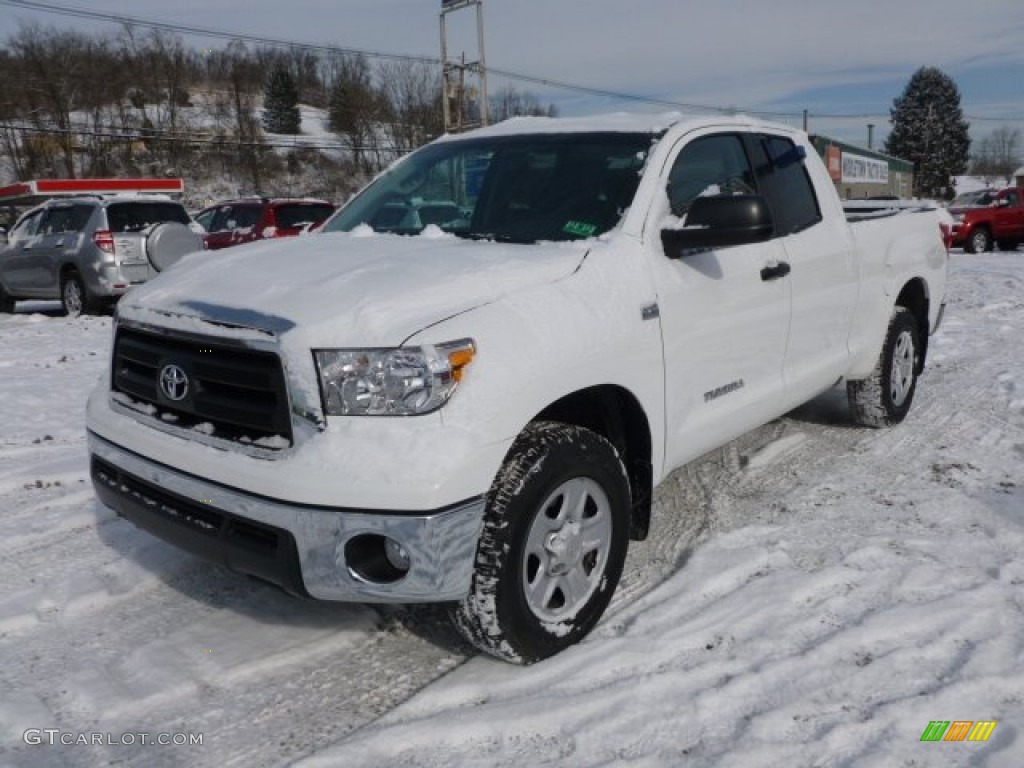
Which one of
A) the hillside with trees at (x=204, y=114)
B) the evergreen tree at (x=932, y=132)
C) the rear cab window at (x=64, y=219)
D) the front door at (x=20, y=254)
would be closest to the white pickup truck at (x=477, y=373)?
the rear cab window at (x=64, y=219)

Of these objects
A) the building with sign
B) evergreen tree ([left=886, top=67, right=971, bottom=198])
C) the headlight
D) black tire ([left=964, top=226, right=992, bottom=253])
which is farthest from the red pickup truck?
evergreen tree ([left=886, top=67, right=971, bottom=198])

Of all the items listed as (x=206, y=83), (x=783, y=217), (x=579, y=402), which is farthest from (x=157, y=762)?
(x=206, y=83)

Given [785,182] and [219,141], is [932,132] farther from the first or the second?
[785,182]

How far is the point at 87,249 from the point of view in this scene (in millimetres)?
12383

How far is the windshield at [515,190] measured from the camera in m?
3.57

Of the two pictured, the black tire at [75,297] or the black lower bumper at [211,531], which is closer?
the black lower bumper at [211,531]

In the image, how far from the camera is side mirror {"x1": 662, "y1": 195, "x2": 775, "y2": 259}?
3.37 metres

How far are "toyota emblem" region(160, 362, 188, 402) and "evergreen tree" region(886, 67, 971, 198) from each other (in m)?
84.7

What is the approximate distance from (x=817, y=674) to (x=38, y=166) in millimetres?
60947

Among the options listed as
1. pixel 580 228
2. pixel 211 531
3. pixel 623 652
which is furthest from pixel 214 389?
pixel 623 652

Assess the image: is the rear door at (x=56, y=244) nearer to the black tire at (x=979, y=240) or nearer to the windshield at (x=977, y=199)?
the black tire at (x=979, y=240)

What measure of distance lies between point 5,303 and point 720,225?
14.4 m
